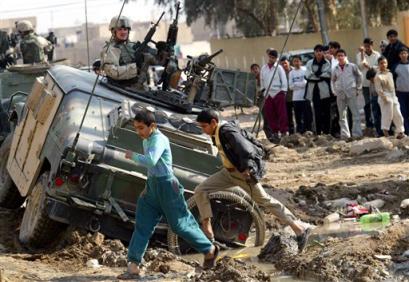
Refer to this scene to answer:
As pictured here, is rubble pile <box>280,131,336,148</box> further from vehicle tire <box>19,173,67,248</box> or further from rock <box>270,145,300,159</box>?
vehicle tire <box>19,173,67,248</box>

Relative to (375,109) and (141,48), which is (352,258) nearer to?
(141,48)

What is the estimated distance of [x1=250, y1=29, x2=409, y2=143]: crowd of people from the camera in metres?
19.6

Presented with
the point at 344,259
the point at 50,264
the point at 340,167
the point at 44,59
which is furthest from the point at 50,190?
the point at 44,59

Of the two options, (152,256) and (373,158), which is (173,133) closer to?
(152,256)

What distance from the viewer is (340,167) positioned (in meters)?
17.6

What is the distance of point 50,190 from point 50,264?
72cm

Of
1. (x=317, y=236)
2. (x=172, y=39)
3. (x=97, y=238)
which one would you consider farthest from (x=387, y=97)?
(x=97, y=238)

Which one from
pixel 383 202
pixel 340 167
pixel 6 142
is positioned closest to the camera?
pixel 383 202

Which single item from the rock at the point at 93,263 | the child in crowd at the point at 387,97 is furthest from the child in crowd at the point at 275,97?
the rock at the point at 93,263

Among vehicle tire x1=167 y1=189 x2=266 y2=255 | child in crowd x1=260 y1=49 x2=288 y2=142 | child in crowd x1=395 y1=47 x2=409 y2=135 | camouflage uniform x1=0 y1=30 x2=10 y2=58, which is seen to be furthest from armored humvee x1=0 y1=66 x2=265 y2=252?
child in crowd x1=260 y1=49 x2=288 y2=142

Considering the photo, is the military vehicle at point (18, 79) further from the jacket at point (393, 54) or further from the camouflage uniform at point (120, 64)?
the jacket at point (393, 54)

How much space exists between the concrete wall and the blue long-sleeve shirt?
25.7 metres

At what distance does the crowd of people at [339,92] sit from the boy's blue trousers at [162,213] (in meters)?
8.84

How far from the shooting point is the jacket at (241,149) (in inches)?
419
